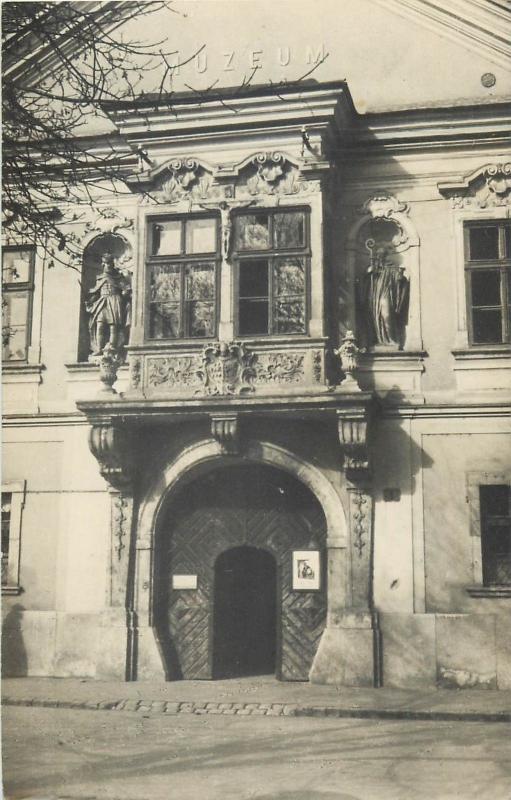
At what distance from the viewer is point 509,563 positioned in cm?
942

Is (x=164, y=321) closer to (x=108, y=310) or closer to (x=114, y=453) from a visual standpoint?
(x=108, y=310)

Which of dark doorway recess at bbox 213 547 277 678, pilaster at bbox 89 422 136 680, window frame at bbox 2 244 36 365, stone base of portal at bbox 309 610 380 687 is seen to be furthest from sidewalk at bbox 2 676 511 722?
window frame at bbox 2 244 36 365

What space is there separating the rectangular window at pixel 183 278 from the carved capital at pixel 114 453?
1.22 meters

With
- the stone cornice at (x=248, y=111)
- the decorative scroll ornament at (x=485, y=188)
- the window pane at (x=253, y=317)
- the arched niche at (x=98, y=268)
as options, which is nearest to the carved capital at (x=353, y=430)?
the window pane at (x=253, y=317)

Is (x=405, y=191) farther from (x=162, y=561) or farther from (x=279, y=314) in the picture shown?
(x=162, y=561)

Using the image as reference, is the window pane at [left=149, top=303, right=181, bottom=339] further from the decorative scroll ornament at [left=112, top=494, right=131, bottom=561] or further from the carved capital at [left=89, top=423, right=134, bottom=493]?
the decorative scroll ornament at [left=112, top=494, right=131, bottom=561]

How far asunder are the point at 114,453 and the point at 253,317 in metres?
2.24

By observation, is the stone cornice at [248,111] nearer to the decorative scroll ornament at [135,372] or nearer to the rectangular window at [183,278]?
the rectangular window at [183,278]

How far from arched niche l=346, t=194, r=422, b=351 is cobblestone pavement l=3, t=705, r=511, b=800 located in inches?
169

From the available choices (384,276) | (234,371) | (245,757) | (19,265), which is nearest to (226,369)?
(234,371)

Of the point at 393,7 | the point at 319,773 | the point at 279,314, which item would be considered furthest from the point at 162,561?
the point at 393,7

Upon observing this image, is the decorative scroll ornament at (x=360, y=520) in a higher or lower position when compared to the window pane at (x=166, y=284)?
lower

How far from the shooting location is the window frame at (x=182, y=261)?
10.2 meters

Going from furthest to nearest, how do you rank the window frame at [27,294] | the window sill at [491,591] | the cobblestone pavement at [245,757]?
1. the window frame at [27,294]
2. the window sill at [491,591]
3. the cobblestone pavement at [245,757]
